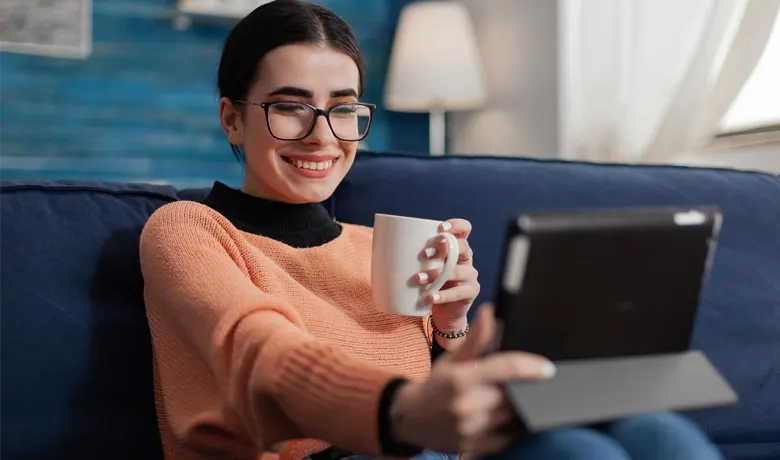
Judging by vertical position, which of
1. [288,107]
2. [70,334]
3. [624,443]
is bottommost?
[70,334]

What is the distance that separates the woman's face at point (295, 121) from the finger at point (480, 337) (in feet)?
1.79

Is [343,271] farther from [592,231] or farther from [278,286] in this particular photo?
[592,231]

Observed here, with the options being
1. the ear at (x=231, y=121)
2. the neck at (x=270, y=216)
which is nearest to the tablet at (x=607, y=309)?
the neck at (x=270, y=216)

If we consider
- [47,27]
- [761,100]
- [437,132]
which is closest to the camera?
[761,100]

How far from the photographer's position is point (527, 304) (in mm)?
569

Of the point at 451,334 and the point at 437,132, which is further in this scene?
the point at 437,132

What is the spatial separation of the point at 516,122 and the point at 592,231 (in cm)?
229

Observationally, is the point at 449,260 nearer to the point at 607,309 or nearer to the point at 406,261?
the point at 406,261

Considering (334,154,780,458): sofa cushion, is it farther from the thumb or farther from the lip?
the thumb

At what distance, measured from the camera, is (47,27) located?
2.59m

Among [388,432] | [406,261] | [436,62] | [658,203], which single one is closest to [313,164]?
[406,261]

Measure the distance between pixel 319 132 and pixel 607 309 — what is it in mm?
558

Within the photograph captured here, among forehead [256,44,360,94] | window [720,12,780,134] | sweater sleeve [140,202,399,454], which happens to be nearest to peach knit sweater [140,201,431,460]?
sweater sleeve [140,202,399,454]

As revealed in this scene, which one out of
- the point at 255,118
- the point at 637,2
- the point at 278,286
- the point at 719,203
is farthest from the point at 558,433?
the point at 637,2
